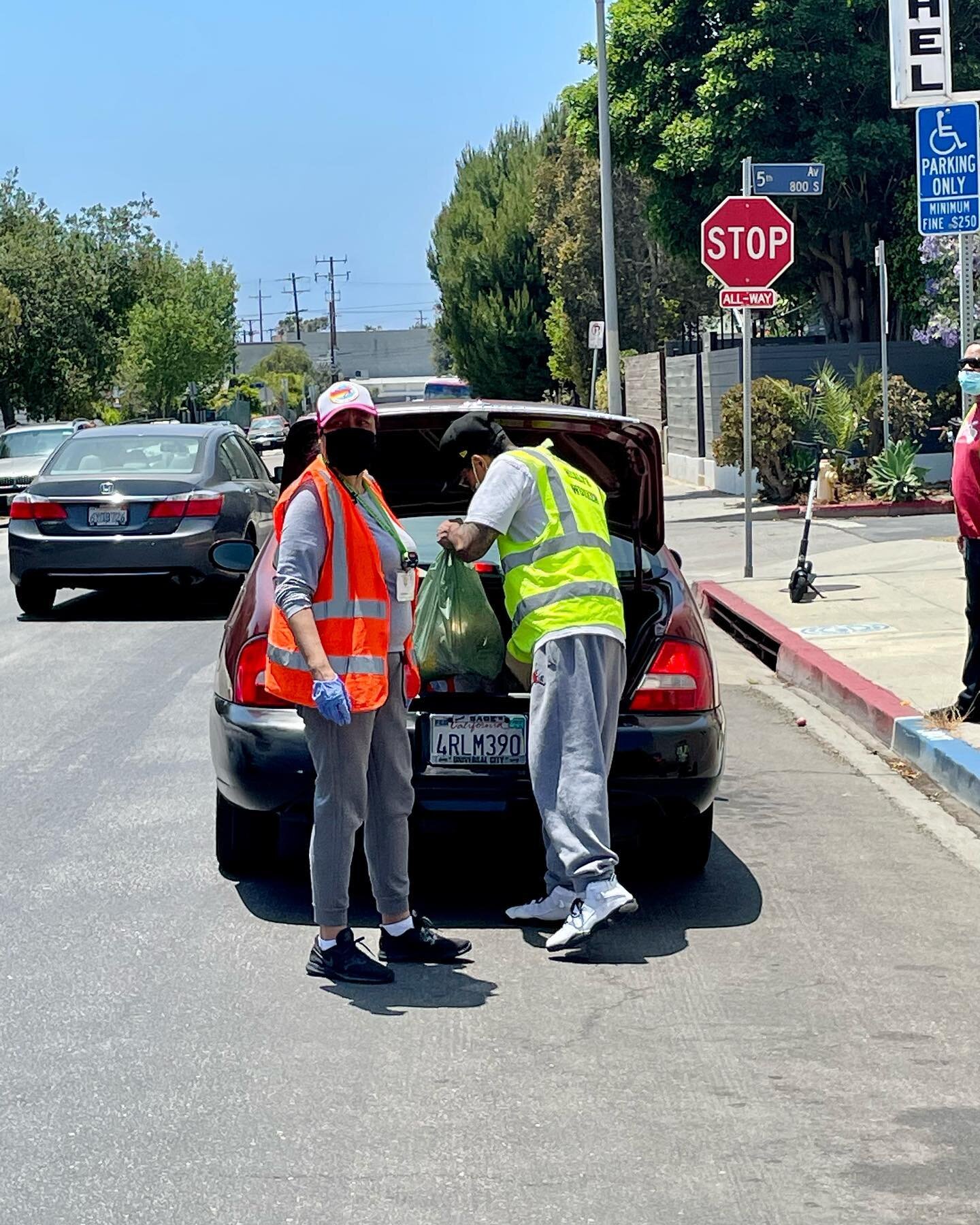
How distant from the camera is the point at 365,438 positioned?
17.8ft

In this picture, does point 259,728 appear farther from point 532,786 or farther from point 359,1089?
point 359,1089

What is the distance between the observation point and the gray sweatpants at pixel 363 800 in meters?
5.42

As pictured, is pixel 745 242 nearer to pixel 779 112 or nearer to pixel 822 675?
pixel 822 675

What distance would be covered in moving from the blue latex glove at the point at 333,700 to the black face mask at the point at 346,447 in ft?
2.15

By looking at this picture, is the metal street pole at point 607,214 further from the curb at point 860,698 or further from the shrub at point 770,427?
the curb at point 860,698

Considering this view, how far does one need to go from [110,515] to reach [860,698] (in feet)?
21.9

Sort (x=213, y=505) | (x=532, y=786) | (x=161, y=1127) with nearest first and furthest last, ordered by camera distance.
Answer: (x=161, y=1127)
(x=532, y=786)
(x=213, y=505)

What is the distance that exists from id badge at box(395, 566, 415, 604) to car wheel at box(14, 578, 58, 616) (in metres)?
9.62

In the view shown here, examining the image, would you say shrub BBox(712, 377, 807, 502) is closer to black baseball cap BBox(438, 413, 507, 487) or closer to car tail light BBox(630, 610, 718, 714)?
car tail light BBox(630, 610, 718, 714)

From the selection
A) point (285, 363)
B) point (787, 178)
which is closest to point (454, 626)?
point (787, 178)

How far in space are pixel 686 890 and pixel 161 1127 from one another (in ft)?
8.95

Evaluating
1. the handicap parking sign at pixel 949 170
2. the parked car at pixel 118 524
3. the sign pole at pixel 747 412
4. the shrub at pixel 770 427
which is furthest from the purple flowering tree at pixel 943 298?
the handicap parking sign at pixel 949 170

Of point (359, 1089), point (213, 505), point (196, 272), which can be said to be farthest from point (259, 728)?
point (196, 272)

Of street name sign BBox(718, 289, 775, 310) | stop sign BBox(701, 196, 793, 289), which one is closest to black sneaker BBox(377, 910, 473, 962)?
street name sign BBox(718, 289, 775, 310)
